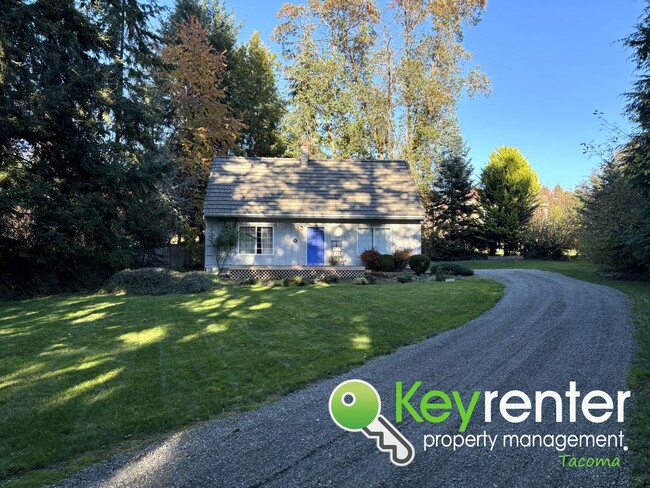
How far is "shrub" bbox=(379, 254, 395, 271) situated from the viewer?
17516 mm

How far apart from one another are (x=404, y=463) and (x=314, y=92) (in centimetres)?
2802

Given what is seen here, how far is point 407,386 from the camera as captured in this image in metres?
4.71

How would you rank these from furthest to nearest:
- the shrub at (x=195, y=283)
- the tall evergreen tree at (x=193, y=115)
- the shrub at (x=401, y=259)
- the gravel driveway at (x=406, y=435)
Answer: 1. the tall evergreen tree at (x=193, y=115)
2. the shrub at (x=401, y=259)
3. the shrub at (x=195, y=283)
4. the gravel driveway at (x=406, y=435)

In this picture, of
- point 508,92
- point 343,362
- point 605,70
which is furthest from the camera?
point 508,92

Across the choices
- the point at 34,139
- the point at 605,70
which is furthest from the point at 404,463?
the point at 605,70

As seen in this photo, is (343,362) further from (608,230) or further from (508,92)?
(508,92)

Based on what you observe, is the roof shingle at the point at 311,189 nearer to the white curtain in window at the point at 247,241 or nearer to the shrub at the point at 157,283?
the white curtain in window at the point at 247,241

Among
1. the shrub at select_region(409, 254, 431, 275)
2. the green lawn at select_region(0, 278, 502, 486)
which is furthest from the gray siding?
the green lawn at select_region(0, 278, 502, 486)

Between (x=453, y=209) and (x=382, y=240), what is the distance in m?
11.8

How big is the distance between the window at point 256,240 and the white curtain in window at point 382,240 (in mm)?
4973

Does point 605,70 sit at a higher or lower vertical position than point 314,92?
lower

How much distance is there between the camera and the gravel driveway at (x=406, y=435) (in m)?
2.95

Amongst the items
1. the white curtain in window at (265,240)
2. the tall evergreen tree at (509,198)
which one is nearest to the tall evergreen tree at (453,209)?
the tall evergreen tree at (509,198)

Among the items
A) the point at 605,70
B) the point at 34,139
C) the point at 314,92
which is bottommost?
the point at 34,139
